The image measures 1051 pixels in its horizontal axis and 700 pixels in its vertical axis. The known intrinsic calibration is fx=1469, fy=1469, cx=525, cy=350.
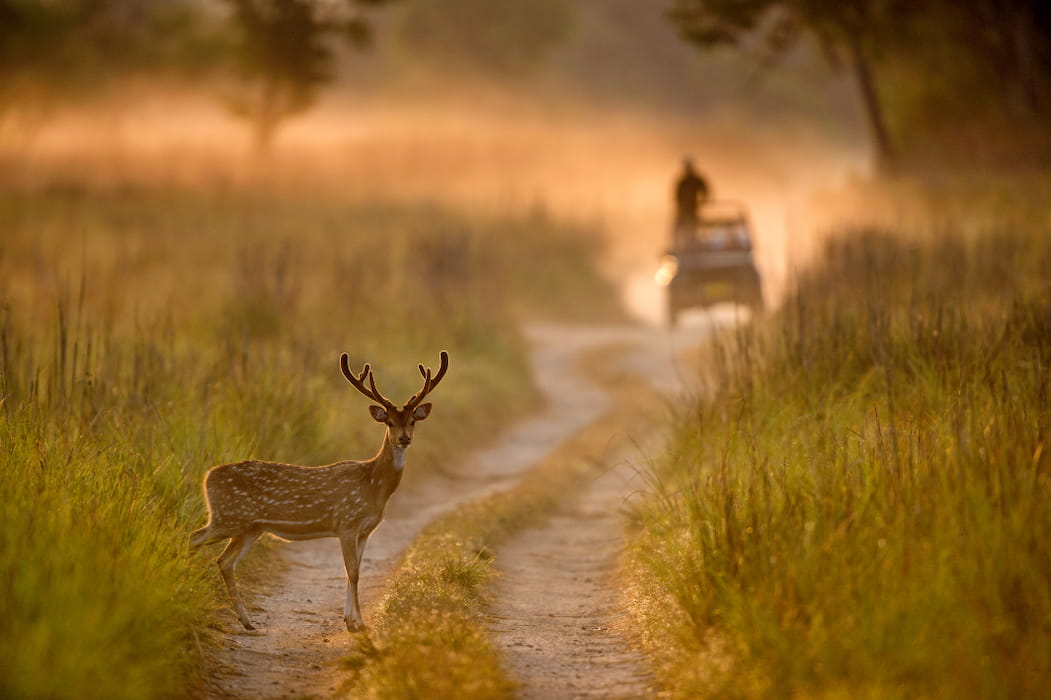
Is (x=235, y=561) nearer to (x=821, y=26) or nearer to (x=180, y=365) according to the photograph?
(x=180, y=365)

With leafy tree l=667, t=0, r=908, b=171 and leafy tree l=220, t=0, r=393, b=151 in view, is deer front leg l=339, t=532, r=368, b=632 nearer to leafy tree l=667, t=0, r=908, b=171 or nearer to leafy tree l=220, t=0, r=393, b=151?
leafy tree l=667, t=0, r=908, b=171

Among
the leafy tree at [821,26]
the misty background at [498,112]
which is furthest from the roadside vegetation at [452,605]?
the leafy tree at [821,26]

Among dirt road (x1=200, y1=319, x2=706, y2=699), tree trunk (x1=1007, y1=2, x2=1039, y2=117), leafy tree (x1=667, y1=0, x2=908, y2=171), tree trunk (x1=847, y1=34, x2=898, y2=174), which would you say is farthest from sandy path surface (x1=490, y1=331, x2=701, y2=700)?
tree trunk (x1=847, y1=34, x2=898, y2=174)

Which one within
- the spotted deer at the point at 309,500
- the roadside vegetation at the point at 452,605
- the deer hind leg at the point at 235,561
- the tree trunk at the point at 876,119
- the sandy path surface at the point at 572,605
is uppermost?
the tree trunk at the point at 876,119

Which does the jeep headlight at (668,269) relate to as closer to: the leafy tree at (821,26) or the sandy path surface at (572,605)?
the sandy path surface at (572,605)

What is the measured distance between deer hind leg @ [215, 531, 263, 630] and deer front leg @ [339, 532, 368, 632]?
Answer: 1.85ft

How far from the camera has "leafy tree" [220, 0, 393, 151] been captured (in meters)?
48.9

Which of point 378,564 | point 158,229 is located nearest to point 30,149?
point 158,229

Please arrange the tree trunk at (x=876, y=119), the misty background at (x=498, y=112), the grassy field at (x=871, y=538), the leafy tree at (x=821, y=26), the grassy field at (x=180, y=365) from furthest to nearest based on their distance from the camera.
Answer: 1. the tree trunk at (x=876, y=119)
2. the misty background at (x=498, y=112)
3. the leafy tree at (x=821, y=26)
4. the grassy field at (x=180, y=365)
5. the grassy field at (x=871, y=538)

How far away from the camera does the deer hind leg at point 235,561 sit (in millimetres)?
9195

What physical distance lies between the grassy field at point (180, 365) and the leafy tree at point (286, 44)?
40.8 feet

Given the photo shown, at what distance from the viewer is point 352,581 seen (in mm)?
9141

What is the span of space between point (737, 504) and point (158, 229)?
24.2 meters

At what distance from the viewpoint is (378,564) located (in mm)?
11492
